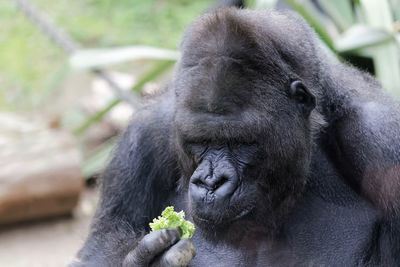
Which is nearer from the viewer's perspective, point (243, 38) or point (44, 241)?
point (243, 38)

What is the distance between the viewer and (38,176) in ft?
23.5

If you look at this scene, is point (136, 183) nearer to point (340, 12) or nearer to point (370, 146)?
point (370, 146)

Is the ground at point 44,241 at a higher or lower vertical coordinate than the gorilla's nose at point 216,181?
higher

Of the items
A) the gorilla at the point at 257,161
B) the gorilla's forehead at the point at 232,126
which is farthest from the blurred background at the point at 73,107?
the gorilla's forehead at the point at 232,126

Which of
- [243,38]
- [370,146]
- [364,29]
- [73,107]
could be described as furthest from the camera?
[73,107]

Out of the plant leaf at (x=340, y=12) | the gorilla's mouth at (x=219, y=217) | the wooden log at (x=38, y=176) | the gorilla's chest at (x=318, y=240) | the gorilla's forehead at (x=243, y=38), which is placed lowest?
the gorilla's chest at (x=318, y=240)

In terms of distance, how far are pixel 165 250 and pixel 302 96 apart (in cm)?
111

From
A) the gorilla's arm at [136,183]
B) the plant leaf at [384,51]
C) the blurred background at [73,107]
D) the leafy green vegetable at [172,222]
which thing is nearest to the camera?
the leafy green vegetable at [172,222]

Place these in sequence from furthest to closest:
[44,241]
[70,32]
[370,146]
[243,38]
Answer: [70,32] < [44,241] < [370,146] < [243,38]

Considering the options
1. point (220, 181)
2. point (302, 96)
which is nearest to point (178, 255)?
point (220, 181)

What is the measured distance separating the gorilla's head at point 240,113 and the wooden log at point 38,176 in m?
3.55

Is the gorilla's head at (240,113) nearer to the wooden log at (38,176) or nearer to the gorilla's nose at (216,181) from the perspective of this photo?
the gorilla's nose at (216,181)

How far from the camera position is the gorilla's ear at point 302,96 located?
3770 millimetres

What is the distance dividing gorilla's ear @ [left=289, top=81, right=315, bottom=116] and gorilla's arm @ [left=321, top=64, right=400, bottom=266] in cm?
29
